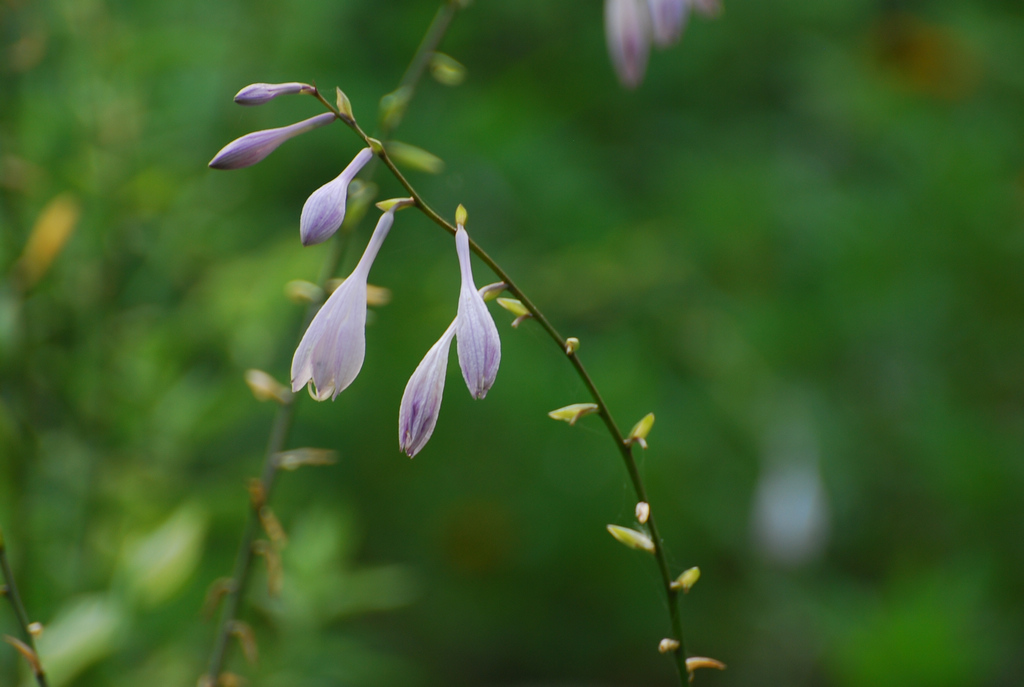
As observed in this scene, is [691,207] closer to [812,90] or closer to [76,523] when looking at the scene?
[812,90]

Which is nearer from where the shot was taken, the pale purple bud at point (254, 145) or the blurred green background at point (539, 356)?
the pale purple bud at point (254, 145)

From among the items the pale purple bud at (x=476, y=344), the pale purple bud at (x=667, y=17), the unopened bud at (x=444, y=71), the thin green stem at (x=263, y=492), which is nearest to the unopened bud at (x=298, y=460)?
the thin green stem at (x=263, y=492)

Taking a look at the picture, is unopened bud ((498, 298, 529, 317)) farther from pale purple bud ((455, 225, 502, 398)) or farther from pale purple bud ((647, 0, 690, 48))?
pale purple bud ((647, 0, 690, 48))

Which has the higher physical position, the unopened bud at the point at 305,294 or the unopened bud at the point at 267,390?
the unopened bud at the point at 305,294

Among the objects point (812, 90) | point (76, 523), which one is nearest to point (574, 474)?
point (76, 523)

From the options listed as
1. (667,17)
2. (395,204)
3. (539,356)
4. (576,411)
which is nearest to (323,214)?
(395,204)

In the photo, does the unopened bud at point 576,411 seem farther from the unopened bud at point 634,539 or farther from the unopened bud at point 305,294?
the unopened bud at point 305,294
